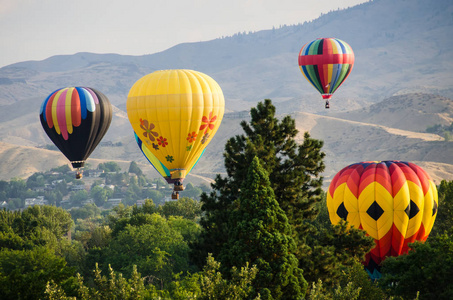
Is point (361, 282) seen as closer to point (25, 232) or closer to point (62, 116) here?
point (62, 116)

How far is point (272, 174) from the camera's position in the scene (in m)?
35.4

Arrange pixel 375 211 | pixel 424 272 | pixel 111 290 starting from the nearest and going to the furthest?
pixel 111 290 → pixel 424 272 → pixel 375 211

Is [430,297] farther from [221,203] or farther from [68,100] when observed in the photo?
Answer: [68,100]

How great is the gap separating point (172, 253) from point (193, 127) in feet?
51.2

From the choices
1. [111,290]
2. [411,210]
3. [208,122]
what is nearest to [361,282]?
[411,210]

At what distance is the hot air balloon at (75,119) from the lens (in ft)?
183

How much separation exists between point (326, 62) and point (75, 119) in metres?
24.6

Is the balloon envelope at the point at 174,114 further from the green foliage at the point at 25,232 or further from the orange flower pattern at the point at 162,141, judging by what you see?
the green foliage at the point at 25,232

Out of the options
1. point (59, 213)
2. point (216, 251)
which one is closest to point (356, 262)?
point (216, 251)

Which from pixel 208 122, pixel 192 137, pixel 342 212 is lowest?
pixel 342 212

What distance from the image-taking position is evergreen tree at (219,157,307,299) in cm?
2653

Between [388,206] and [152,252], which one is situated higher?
[388,206]

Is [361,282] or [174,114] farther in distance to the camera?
[174,114]

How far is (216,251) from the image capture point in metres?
35.7
